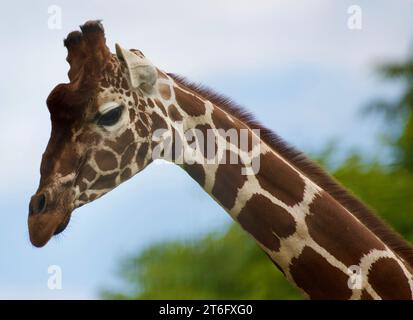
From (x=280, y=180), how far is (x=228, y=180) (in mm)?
338

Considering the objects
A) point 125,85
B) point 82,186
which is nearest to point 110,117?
point 125,85

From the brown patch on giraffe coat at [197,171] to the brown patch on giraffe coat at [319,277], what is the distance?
776mm

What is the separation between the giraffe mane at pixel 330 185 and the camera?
682cm

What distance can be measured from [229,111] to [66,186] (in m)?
1.25

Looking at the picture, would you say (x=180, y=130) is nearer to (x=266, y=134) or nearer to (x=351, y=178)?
(x=266, y=134)

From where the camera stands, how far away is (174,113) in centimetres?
668

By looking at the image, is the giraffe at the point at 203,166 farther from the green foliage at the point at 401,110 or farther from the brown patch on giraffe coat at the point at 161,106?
the green foliage at the point at 401,110

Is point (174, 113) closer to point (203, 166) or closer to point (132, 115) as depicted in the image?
point (132, 115)

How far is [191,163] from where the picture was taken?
6598 millimetres

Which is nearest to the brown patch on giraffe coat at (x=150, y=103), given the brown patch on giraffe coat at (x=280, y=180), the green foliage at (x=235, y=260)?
the brown patch on giraffe coat at (x=280, y=180)
